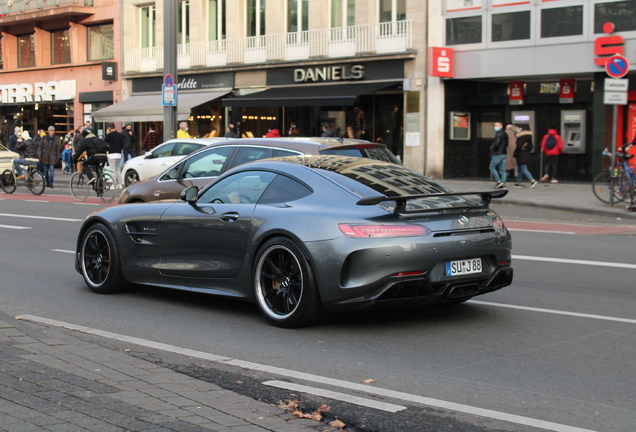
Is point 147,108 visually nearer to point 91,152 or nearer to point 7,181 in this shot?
point 7,181

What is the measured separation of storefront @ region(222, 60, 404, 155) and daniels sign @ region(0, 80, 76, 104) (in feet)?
40.2

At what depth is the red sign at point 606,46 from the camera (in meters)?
22.5

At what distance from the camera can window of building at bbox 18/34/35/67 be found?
4278 cm

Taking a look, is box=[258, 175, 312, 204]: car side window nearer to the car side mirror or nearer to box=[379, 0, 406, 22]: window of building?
the car side mirror

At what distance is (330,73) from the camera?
29250 millimetres

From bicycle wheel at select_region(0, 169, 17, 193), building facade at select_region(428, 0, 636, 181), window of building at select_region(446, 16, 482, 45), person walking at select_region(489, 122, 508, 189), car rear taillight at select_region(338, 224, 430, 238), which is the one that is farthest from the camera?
window of building at select_region(446, 16, 482, 45)

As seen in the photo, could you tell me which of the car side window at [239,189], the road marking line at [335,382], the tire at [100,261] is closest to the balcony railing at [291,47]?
the tire at [100,261]

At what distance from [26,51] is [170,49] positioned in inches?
849

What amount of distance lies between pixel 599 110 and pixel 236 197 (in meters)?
18.8

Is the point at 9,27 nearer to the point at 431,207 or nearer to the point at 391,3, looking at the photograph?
the point at 391,3

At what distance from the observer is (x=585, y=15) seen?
2320 centimetres

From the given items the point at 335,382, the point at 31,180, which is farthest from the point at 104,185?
the point at 335,382

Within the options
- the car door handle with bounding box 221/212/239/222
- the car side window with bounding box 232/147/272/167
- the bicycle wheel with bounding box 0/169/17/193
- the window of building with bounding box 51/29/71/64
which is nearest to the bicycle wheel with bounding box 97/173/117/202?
the bicycle wheel with bounding box 0/169/17/193

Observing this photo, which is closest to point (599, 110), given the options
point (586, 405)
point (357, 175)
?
point (357, 175)
